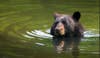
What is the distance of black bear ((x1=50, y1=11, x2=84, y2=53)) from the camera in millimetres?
Answer: 10813

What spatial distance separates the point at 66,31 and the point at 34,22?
8.24 feet

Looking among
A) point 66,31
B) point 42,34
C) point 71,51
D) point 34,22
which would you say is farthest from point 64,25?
point 34,22

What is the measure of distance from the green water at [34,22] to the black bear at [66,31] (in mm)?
287

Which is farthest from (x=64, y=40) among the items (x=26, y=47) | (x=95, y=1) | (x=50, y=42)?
(x=95, y=1)

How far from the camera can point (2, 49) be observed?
1012 centimetres

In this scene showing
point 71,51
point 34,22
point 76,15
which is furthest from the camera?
point 34,22

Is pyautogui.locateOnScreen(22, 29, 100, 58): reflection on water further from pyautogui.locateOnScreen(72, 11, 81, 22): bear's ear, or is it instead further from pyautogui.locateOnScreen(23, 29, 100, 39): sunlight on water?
pyautogui.locateOnScreen(72, 11, 81, 22): bear's ear

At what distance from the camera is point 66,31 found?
11.2 metres

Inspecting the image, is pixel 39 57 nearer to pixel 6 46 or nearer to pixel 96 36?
pixel 6 46

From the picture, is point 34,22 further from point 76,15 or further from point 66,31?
point 66,31

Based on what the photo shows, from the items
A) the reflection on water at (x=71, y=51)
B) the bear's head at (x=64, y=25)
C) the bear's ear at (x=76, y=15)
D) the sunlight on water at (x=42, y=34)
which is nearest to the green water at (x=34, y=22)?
the reflection on water at (x=71, y=51)

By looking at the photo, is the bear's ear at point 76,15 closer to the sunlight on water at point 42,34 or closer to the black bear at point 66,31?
the black bear at point 66,31

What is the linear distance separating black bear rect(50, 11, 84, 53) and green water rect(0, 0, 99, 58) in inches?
11.3

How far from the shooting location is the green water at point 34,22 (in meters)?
9.73
